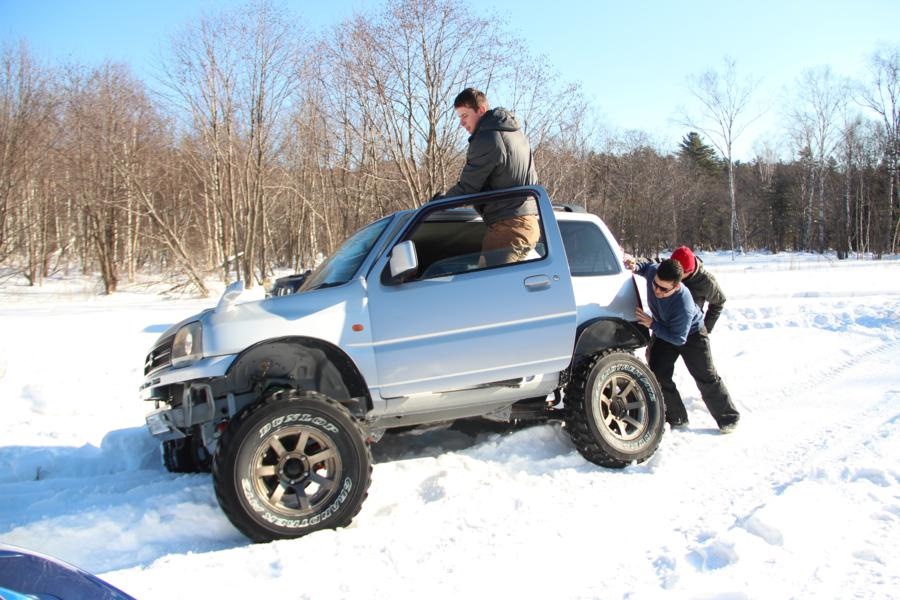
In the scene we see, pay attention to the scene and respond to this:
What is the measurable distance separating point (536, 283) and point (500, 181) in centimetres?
90

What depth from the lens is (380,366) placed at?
399cm

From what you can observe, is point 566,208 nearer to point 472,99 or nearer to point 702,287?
point 472,99

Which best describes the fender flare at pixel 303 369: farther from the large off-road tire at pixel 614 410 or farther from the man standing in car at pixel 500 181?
the large off-road tire at pixel 614 410

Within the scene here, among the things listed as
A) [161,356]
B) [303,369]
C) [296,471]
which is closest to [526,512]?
[296,471]

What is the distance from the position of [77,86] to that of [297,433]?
2585 centimetres

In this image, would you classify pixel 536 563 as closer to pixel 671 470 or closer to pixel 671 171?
pixel 671 470

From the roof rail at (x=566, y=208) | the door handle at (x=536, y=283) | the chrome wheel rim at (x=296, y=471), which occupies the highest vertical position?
the roof rail at (x=566, y=208)

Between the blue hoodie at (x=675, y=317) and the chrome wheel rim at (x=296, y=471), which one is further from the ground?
the blue hoodie at (x=675, y=317)

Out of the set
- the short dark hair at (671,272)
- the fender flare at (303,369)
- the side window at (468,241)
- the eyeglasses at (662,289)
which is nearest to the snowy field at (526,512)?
the fender flare at (303,369)

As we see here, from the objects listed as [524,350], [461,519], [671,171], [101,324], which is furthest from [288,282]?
[671,171]

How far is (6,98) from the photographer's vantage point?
2181cm

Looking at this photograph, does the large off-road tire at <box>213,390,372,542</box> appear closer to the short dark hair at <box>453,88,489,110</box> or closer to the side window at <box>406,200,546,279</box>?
the side window at <box>406,200,546,279</box>

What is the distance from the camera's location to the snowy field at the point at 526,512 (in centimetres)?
285

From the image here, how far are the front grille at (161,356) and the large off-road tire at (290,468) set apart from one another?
0.70 m
